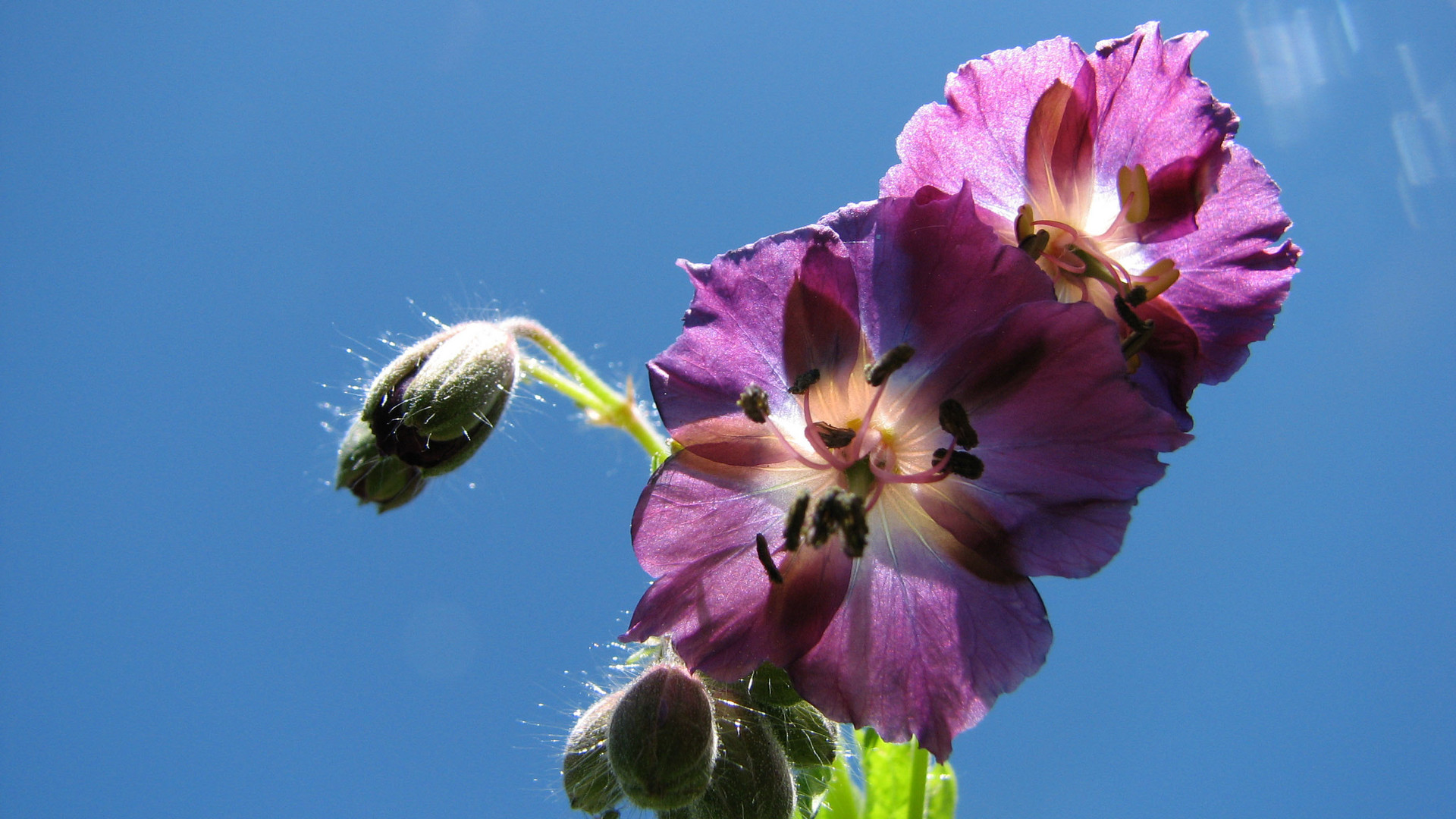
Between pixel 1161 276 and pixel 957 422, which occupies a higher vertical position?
pixel 1161 276

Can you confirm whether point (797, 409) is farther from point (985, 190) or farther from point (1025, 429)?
point (985, 190)

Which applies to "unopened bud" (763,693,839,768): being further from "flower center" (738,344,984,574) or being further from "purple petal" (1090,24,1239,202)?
"purple petal" (1090,24,1239,202)

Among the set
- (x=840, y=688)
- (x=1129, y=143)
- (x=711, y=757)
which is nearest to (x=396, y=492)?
(x=711, y=757)

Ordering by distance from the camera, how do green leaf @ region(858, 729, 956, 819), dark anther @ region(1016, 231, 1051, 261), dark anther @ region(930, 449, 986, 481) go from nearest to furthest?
dark anther @ region(930, 449, 986, 481)
dark anther @ region(1016, 231, 1051, 261)
green leaf @ region(858, 729, 956, 819)

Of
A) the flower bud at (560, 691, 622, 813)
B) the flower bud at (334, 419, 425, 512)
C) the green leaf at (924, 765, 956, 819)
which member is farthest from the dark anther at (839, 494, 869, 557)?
the green leaf at (924, 765, 956, 819)

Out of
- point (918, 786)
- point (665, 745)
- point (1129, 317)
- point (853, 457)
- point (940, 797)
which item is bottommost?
point (940, 797)

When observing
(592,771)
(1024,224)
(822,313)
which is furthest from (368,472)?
(1024,224)

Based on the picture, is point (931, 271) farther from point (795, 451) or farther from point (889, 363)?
point (795, 451)
